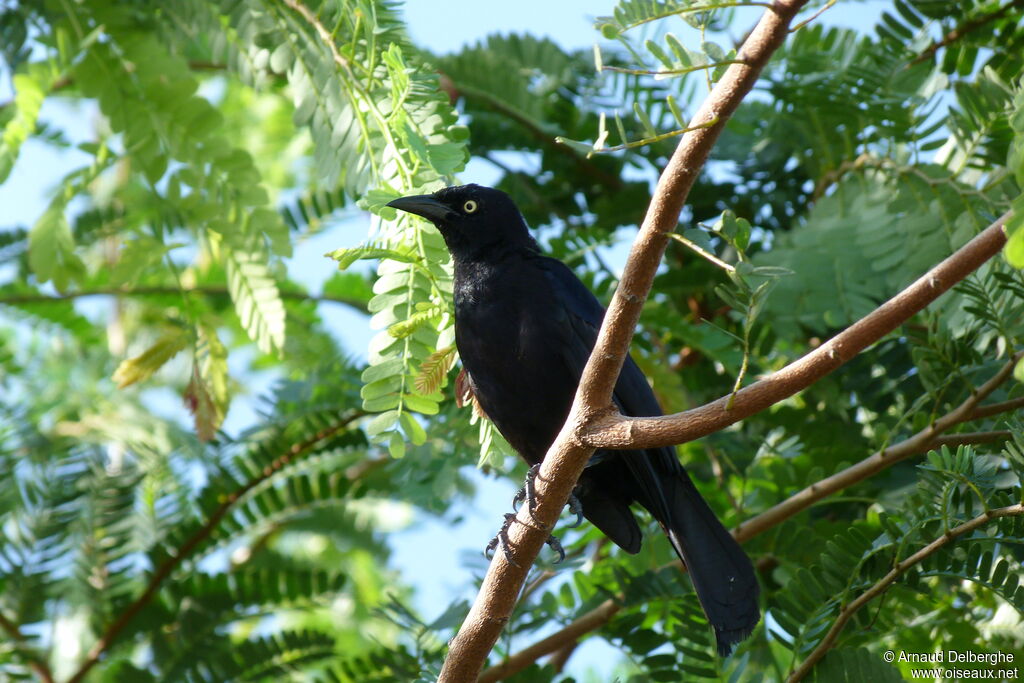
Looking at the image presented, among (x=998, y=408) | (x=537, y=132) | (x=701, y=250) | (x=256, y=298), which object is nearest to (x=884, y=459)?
(x=998, y=408)

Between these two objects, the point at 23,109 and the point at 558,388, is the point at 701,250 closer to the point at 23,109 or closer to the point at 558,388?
the point at 558,388

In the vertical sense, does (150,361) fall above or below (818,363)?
above

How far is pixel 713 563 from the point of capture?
3059mm

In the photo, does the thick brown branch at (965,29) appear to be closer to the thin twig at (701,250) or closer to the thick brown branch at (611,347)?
the thick brown branch at (611,347)

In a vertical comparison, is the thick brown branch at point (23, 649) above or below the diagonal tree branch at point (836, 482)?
above

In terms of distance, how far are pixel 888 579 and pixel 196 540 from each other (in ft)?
8.42

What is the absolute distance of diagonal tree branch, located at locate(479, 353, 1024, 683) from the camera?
293 cm

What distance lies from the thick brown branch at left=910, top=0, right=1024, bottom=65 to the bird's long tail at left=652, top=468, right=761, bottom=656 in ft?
6.53

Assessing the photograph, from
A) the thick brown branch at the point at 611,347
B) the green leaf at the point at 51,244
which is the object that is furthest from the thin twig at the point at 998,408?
the green leaf at the point at 51,244

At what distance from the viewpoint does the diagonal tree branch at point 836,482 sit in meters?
2.93

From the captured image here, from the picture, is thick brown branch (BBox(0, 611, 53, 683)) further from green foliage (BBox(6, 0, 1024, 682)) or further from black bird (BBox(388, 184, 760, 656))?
black bird (BBox(388, 184, 760, 656))

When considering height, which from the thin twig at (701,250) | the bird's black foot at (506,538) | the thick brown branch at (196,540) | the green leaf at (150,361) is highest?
the green leaf at (150,361)

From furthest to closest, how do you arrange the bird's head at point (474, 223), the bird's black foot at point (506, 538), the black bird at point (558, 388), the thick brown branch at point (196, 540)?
1. the thick brown branch at point (196, 540)
2. the bird's head at point (474, 223)
3. the black bird at point (558, 388)
4. the bird's black foot at point (506, 538)

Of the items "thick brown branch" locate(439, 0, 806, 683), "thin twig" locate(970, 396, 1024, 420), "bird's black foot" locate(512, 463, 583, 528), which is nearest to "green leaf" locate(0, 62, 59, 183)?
"bird's black foot" locate(512, 463, 583, 528)
